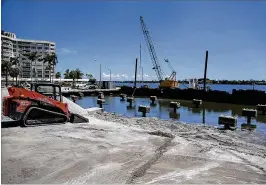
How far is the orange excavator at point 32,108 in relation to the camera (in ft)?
38.3

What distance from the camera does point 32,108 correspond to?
477 inches

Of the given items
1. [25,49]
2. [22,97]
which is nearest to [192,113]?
[22,97]

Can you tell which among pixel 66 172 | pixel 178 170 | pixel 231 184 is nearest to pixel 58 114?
pixel 66 172

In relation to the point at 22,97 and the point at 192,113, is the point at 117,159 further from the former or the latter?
the point at 192,113

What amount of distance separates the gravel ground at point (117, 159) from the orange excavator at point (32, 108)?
0.83 metres

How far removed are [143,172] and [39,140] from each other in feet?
15.5

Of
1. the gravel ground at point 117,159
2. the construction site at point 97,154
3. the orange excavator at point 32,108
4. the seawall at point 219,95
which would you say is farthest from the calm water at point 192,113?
the orange excavator at point 32,108

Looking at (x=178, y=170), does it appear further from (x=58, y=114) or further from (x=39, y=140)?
(x=58, y=114)

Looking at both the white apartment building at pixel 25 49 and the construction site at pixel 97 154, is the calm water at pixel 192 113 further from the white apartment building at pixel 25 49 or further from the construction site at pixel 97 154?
the white apartment building at pixel 25 49

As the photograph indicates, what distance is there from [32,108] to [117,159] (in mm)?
5694

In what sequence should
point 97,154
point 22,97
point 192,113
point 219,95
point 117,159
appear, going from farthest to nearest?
point 219,95
point 192,113
point 22,97
point 97,154
point 117,159

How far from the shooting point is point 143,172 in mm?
7082

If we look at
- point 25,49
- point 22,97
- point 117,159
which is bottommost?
point 117,159

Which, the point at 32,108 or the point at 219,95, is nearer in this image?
the point at 32,108
